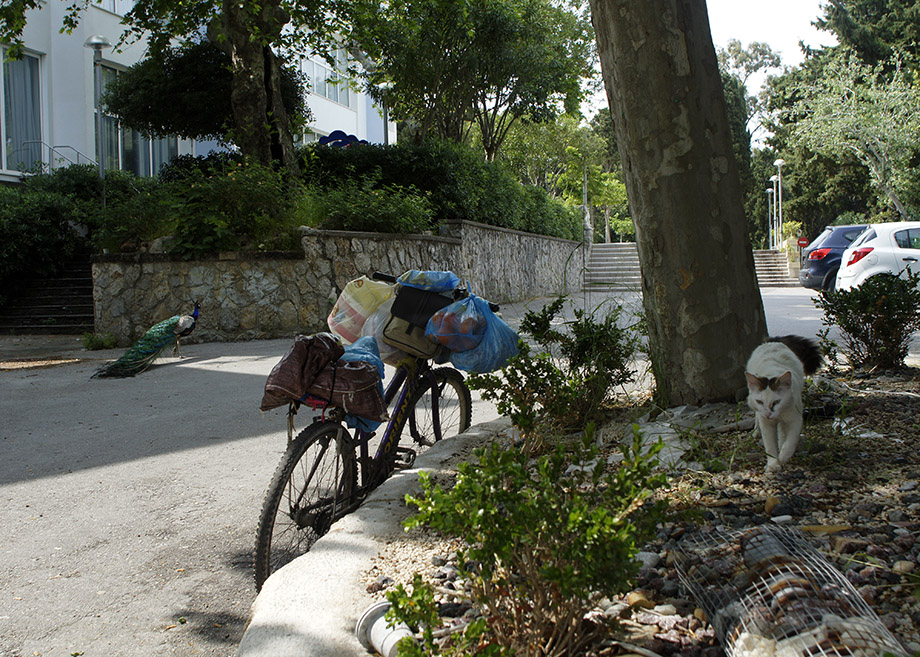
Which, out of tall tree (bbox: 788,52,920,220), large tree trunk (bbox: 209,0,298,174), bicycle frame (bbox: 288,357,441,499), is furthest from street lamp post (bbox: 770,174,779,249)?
bicycle frame (bbox: 288,357,441,499)

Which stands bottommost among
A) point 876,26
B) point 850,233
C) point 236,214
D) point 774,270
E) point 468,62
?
point 774,270

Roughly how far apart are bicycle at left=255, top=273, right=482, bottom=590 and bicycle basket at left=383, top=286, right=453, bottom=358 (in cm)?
11

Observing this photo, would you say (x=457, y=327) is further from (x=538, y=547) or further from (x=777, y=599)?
(x=777, y=599)

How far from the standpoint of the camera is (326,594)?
2299 mm

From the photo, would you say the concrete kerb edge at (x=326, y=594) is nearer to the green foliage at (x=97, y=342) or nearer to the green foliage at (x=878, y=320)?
the green foliage at (x=878, y=320)

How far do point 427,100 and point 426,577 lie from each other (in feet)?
68.2

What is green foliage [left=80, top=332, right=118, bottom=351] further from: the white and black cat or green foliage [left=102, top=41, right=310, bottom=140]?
the white and black cat

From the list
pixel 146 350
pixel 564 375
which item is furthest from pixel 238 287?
pixel 564 375

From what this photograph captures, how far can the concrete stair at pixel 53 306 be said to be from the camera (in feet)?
46.7

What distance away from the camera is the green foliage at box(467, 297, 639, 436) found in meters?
3.78

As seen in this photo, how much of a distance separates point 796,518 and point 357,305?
2404mm

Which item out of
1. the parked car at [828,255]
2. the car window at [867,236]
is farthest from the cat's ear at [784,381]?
the parked car at [828,255]

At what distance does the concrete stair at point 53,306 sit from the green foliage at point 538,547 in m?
14.1

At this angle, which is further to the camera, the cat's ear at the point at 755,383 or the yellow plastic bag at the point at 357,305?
the yellow plastic bag at the point at 357,305
